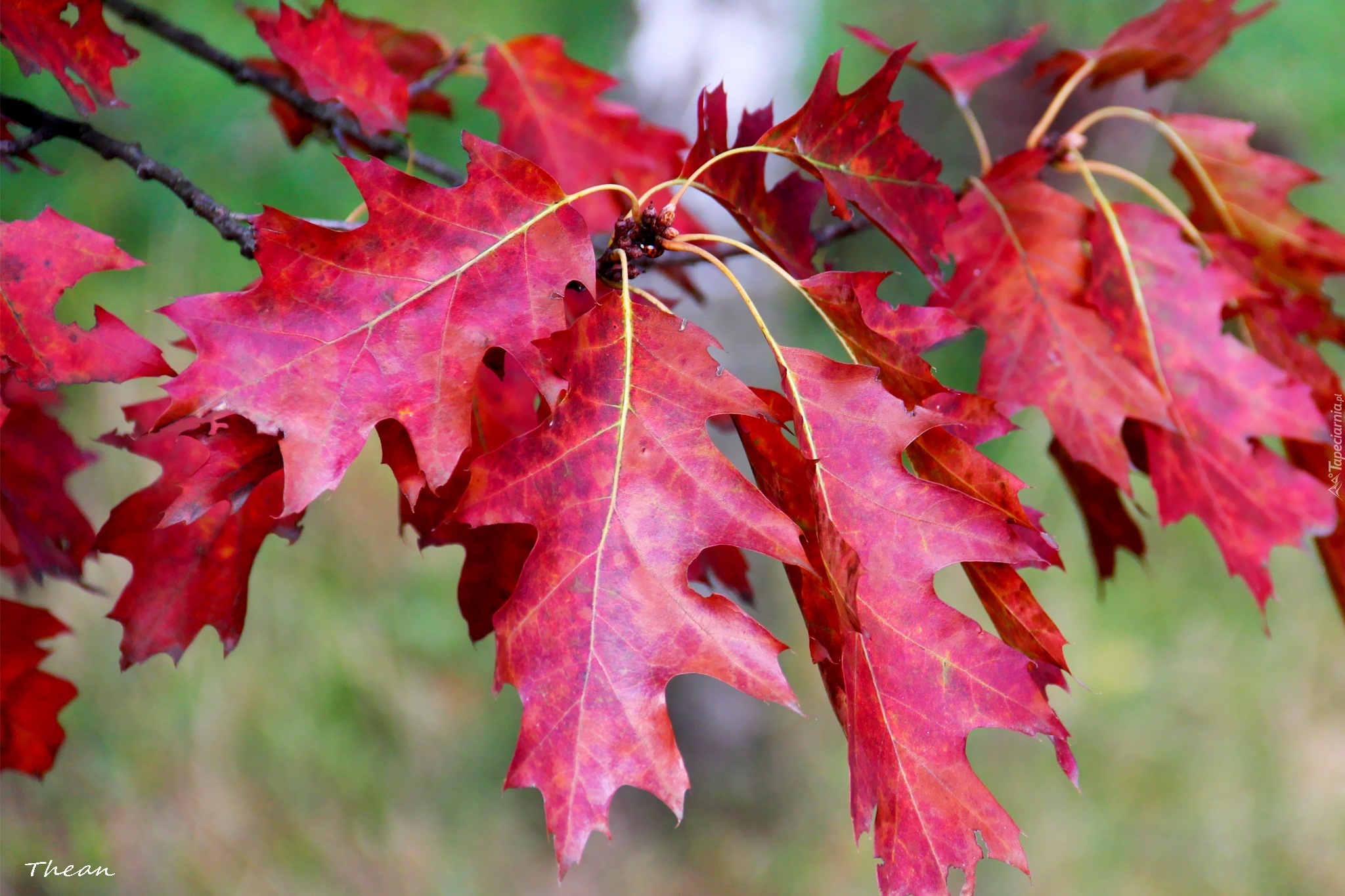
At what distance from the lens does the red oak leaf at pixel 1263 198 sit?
861mm

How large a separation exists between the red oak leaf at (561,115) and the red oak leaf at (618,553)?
0.57 meters

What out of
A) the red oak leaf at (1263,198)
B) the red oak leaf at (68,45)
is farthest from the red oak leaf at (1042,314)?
the red oak leaf at (68,45)

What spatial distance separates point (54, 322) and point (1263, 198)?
1.05 metres

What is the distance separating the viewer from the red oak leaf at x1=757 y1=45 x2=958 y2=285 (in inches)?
22.1

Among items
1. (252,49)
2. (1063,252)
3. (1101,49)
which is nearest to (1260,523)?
(1063,252)

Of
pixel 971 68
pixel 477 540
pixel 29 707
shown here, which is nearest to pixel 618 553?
pixel 477 540

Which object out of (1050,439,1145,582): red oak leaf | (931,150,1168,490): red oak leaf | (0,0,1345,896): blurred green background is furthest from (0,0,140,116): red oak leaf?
(0,0,1345,896): blurred green background

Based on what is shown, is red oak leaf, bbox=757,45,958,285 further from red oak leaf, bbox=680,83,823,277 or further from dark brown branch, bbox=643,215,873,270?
dark brown branch, bbox=643,215,873,270

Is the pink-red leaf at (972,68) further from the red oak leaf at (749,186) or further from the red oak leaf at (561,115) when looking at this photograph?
the red oak leaf at (749,186)

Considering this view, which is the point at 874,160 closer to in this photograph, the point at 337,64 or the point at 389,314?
the point at 389,314

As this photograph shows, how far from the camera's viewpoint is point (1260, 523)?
0.74m

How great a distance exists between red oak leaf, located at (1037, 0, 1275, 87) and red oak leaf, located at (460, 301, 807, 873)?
26.0 inches

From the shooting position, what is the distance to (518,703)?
206cm

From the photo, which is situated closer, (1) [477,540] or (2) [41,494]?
(1) [477,540]
